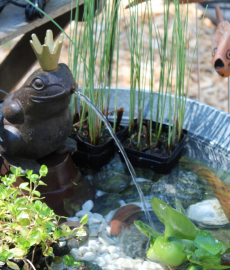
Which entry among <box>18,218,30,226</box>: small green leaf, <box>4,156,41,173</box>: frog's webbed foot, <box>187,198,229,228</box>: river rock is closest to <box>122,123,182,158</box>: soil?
<box>187,198,229,228</box>: river rock

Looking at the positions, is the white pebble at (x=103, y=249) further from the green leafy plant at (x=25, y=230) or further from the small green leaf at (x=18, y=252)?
the small green leaf at (x=18, y=252)

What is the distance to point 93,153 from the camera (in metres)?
1.26

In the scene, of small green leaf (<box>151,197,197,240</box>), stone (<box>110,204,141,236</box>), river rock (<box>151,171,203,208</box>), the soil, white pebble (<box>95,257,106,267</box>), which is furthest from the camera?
the soil

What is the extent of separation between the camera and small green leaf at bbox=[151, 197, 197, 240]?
85 cm

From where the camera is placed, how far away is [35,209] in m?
0.80

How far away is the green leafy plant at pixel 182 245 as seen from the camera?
0.82 m

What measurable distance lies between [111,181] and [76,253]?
1.02 feet

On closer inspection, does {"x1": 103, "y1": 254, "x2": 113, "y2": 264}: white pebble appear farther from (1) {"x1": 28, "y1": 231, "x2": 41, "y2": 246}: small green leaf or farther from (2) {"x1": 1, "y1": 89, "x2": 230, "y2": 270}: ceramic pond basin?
(1) {"x1": 28, "y1": 231, "x2": 41, "y2": 246}: small green leaf

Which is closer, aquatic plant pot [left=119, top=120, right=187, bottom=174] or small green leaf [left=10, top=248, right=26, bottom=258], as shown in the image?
small green leaf [left=10, top=248, right=26, bottom=258]

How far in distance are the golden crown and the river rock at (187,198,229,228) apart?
22.1 inches

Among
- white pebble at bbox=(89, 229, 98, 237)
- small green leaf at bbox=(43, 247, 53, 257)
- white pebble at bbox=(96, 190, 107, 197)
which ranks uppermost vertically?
small green leaf at bbox=(43, 247, 53, 257)

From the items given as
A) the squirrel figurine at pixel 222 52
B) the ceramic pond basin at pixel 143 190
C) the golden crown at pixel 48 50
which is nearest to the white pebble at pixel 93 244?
the ceramic pond basin at pixel 143 190

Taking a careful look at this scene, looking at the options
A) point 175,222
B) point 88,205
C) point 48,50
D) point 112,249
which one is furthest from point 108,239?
point 48,50

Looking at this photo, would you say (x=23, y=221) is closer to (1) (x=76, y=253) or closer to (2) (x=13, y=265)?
(2) (x=13, y=265)
